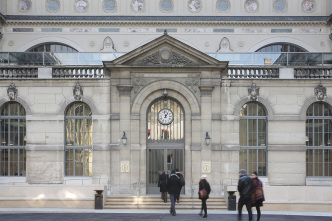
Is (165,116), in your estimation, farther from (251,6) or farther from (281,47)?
(281,47)

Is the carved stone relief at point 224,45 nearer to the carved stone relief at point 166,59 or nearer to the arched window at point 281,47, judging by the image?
the arched window at point 281,47

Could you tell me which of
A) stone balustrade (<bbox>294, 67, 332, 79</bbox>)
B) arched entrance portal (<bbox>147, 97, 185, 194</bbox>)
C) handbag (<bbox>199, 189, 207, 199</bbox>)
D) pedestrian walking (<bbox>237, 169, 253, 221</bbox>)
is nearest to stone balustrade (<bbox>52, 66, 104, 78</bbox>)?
arched entrance portal (<bbox>147, 97, 185, 194</bbox>)

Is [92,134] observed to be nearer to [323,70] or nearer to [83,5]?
[323,70]

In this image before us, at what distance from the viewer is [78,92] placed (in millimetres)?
24469

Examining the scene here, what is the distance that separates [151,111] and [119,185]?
13.6ft

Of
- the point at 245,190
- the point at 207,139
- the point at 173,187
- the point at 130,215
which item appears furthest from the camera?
the point at 207,139

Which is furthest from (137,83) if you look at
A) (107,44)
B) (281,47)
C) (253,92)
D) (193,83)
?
(281,47)

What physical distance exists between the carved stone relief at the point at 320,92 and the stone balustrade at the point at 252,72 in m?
2.15

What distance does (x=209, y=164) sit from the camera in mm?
24172

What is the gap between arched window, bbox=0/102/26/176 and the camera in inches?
976

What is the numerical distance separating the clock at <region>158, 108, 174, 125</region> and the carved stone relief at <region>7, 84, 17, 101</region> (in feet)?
24.7

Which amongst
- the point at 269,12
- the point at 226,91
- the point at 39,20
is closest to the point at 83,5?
the point at 39,20

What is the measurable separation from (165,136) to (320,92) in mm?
8277

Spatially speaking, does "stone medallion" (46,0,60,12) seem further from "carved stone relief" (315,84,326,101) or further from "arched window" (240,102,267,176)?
"carved stone relief" (315,84,326,101)
